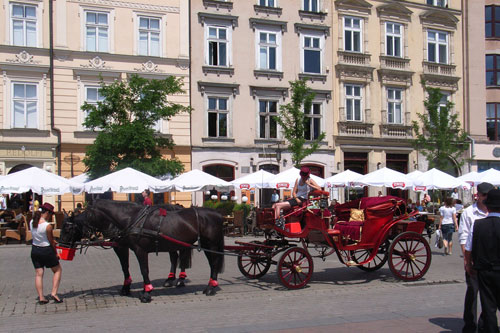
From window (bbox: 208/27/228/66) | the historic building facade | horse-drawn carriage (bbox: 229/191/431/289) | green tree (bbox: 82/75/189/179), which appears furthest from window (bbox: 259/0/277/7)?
horse-drawn carriage (bbox: 229/191/431/289)

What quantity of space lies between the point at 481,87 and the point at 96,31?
2379cm

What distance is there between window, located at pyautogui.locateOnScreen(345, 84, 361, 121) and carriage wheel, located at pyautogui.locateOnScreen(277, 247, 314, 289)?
71.0 ft

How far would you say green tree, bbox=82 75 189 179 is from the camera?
66.1ft

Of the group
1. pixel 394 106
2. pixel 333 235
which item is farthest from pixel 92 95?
pixel 333 235

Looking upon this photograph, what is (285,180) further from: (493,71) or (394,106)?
(493,71)

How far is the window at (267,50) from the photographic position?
93.8 feet

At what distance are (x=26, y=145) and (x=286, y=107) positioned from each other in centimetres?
1243

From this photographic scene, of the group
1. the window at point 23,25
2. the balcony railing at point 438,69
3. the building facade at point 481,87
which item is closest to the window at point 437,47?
the balcony railing at point 438,69

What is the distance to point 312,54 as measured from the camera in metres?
29.6

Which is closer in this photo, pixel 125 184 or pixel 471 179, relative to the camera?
pixel 125 184

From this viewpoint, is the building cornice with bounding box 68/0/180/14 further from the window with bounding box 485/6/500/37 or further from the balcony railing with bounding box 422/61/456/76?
the window with bounding box 485/6/500/37

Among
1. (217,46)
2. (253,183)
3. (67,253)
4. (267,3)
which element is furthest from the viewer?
(267,3)

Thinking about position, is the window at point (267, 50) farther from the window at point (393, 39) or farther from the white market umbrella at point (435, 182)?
the white market umbrella at point (435, 182)

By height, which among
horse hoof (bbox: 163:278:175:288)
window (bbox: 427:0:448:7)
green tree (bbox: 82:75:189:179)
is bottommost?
horse hoof (bbox: 163:278:175:288)
